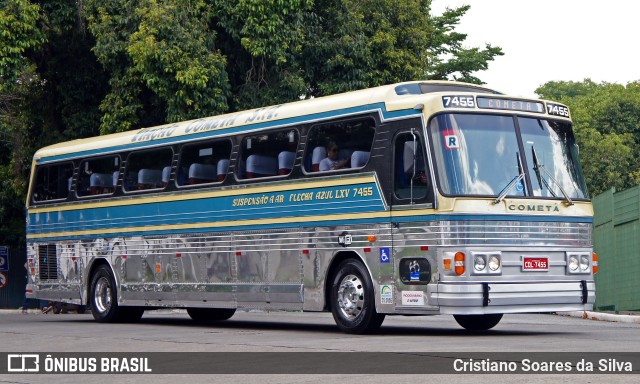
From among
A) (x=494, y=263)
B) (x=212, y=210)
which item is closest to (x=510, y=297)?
(x=494, y=263)

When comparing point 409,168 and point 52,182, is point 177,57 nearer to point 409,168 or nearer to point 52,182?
point 52,182

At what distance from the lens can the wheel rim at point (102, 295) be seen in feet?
75.9

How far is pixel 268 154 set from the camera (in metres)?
18.9

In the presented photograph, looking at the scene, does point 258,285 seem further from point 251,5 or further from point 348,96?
point 251,5

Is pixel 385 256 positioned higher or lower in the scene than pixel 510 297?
higher

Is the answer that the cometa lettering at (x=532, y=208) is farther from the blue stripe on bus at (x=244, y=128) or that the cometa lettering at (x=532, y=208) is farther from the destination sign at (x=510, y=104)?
the blue stripe on bus at (x=244, y=128)

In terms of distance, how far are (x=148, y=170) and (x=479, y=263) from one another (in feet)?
27.5

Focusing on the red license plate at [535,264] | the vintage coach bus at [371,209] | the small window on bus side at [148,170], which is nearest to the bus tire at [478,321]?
the vintage coach bus at [371,209]

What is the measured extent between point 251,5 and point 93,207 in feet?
24.5

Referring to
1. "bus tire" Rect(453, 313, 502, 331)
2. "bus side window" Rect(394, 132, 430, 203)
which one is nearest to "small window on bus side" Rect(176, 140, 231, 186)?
"bus side window" Rect(394, 132, 430, 203)

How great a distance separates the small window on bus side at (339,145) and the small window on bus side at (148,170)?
14.3ft

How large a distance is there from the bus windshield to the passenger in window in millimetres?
2054

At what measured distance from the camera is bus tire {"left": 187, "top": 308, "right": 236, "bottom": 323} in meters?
23.4

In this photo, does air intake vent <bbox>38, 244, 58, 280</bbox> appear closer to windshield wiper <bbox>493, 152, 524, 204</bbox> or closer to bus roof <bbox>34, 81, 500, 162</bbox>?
A: bus roof <bbox>34, 81, 500, 162</bbox>
